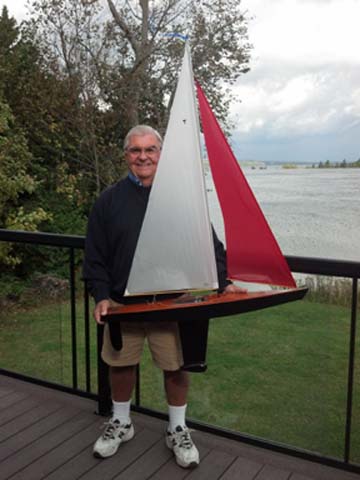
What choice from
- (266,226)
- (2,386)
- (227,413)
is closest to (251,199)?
(266,226)

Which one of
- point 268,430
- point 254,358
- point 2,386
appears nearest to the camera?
point 2,386

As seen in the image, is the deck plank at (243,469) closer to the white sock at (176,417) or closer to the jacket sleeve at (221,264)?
the white sock at (176,417)

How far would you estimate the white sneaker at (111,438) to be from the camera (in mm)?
1882

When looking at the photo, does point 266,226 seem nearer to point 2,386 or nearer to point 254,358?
point 2,386

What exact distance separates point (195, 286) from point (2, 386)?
1455mm

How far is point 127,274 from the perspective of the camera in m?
1.78

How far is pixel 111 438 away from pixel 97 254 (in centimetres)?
76

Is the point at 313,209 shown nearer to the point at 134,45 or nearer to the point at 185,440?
the point at 134,45

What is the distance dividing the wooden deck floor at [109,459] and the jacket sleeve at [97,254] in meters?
0.67

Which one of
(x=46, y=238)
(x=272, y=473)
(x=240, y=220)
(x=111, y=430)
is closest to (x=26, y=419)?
(x=111, y=430)

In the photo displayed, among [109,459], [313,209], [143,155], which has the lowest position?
[109,459]

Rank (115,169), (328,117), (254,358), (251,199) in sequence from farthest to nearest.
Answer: (115,169) → (328,117) → (254,358) → (251,199)

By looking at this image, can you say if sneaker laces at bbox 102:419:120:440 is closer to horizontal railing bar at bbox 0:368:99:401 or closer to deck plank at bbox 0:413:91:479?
deck plank at bbox 0:413:91:479

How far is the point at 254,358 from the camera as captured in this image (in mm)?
3750
